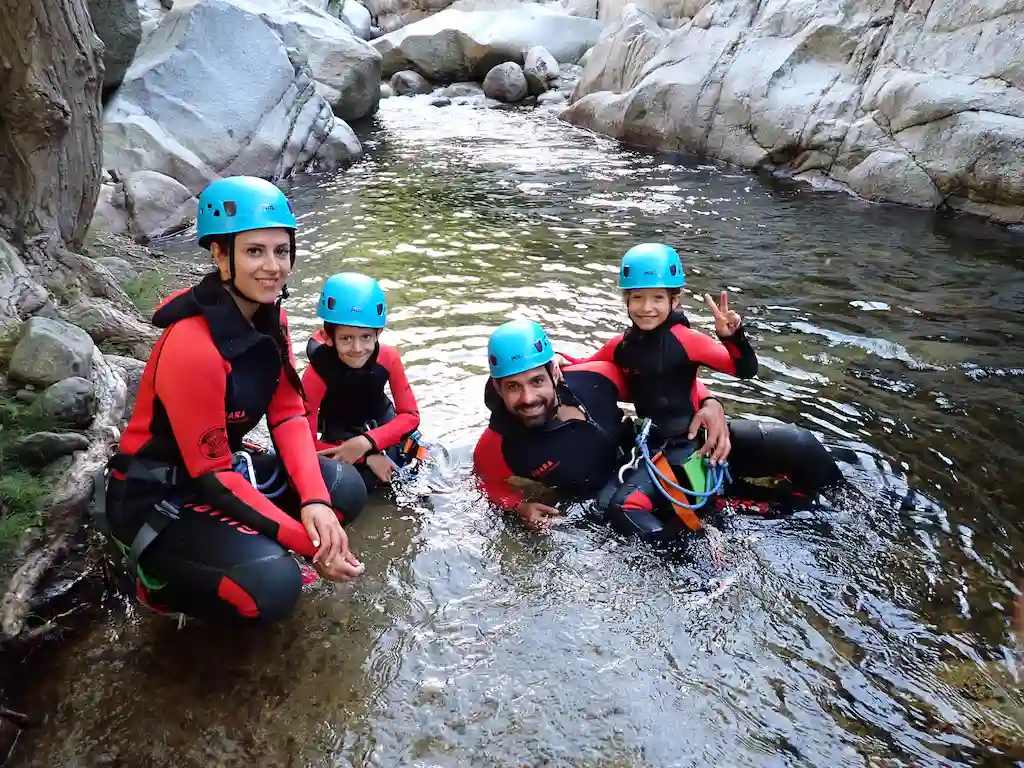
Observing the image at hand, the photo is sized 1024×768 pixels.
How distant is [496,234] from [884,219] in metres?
4.95

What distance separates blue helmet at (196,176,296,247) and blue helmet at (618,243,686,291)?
1909mm

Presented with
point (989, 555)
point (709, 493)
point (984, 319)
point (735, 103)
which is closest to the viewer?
point (989, 555)

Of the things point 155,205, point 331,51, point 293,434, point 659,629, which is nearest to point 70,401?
point 293,434

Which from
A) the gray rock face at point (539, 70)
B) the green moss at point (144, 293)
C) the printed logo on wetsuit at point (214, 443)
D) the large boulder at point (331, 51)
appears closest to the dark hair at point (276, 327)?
the printed logo on wetsuit at point (214, 443)

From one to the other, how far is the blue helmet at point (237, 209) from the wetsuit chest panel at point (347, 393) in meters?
1.72

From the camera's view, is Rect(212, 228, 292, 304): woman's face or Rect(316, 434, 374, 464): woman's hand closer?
Rect(212, 228, 292, 304): woman's face

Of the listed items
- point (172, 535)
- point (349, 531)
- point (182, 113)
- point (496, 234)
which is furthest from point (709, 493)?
point (182, 113)

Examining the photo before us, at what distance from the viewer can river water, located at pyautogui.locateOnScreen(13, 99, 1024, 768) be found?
2.77m

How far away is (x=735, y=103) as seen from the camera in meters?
13.7

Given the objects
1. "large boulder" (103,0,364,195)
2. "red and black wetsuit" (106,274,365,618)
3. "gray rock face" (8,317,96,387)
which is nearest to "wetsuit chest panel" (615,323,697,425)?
"red and black wetsuit" (106,274,365,618)

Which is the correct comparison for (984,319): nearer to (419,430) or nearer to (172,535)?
(419,430)

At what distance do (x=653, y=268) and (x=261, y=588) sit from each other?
2.47 meters

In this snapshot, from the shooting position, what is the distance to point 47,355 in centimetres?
378

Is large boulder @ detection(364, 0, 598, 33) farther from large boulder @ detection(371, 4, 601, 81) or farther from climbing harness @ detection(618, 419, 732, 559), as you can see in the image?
climbing harness @ detection(618, 419, 732, 559)
